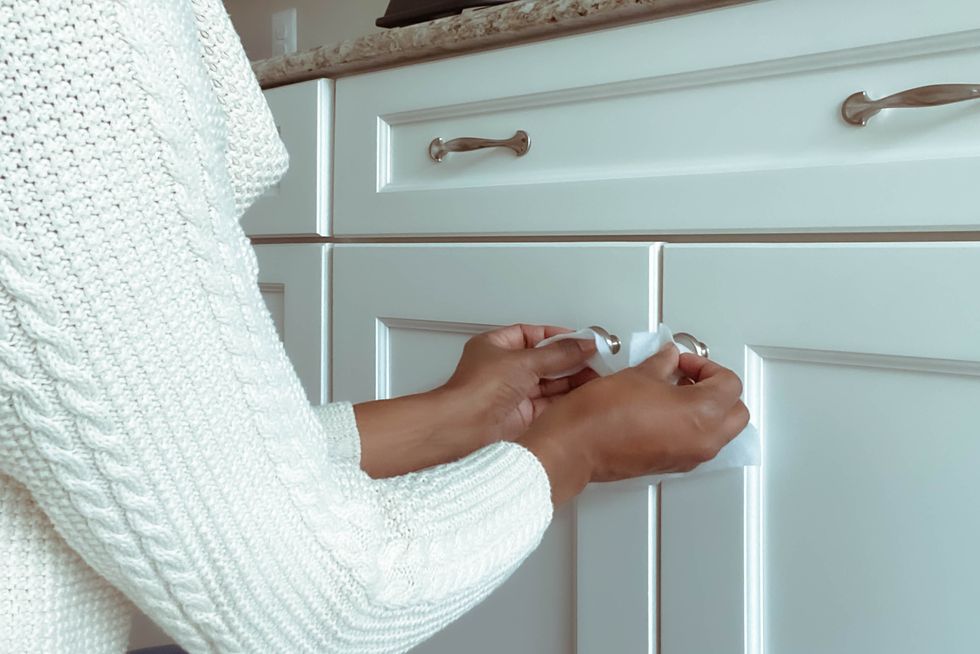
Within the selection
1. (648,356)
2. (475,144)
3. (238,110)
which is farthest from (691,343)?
(238,110)

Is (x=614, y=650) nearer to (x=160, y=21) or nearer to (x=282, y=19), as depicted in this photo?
(x=160, y=21)

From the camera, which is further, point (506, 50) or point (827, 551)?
point (506, 50)

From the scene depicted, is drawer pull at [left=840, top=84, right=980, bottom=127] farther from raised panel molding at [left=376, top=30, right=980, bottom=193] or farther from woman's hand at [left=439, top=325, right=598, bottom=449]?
woman's hand at [left=439, top=325, right=598, bottom=449]

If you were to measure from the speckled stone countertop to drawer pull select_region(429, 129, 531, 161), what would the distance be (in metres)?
0.08

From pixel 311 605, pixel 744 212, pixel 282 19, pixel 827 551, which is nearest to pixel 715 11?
pixel 744 212

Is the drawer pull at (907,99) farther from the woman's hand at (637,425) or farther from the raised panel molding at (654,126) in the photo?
the woman's hand at (637,425)

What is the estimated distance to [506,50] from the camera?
851 millimetres

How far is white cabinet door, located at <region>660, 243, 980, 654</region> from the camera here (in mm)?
627

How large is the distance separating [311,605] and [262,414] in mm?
114

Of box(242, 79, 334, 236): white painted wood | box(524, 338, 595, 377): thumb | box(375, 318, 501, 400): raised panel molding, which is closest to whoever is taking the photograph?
box(524, 338, 595, 377): thumb

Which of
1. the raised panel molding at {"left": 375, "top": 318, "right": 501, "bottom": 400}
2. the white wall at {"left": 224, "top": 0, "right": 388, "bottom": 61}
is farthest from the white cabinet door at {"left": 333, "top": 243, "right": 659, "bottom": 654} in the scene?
the white wall at {"left": 224, "top": 0, "right": 388, "bottom": 61}

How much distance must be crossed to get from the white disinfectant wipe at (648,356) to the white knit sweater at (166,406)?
220 millimetres

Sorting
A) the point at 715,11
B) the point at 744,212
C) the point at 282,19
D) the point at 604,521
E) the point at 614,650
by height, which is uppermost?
the point at 282,19

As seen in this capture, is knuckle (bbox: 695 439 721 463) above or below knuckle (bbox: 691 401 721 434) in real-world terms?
below
